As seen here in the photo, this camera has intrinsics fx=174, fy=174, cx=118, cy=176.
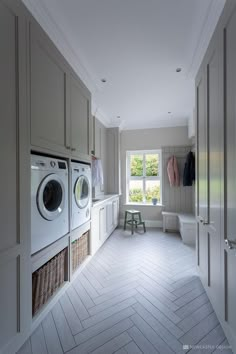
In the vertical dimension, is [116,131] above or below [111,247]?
above

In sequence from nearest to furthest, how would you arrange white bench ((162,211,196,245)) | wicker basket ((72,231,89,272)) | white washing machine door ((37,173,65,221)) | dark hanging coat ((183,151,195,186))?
white washing machine door ((37,173,65,221))
wicker basket ((72,231,89,272))
white bench ((162,211,196,245))
dark hanging coat ((183,151,195,186))

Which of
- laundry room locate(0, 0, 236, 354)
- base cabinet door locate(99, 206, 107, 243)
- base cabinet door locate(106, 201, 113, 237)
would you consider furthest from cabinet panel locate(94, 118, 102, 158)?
base cabinet door locate(99, 206, 107, 243)

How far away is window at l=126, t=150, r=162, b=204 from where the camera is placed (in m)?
4.56

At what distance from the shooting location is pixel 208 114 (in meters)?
1.61

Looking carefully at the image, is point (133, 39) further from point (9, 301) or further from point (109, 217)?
point (109, 217)

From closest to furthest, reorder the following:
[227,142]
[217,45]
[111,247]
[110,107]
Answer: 1. [227,142]
2. [217,45]
3. [111,247]
4. [110,107]

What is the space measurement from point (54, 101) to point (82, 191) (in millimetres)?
1144

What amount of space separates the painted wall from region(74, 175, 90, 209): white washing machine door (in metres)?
2.27

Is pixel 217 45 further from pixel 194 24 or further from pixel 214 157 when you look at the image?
pixel 214 157

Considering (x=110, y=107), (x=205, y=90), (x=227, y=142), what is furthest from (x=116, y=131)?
(x=227, y=142)

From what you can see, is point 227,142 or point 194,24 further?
point 194,24

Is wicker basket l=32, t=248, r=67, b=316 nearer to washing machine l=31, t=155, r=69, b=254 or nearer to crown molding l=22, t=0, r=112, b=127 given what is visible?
washing machine l=31, t=155, r=69, b=254

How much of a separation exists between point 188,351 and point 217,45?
91.2 inches

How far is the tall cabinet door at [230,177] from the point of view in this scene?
3.64 feet
